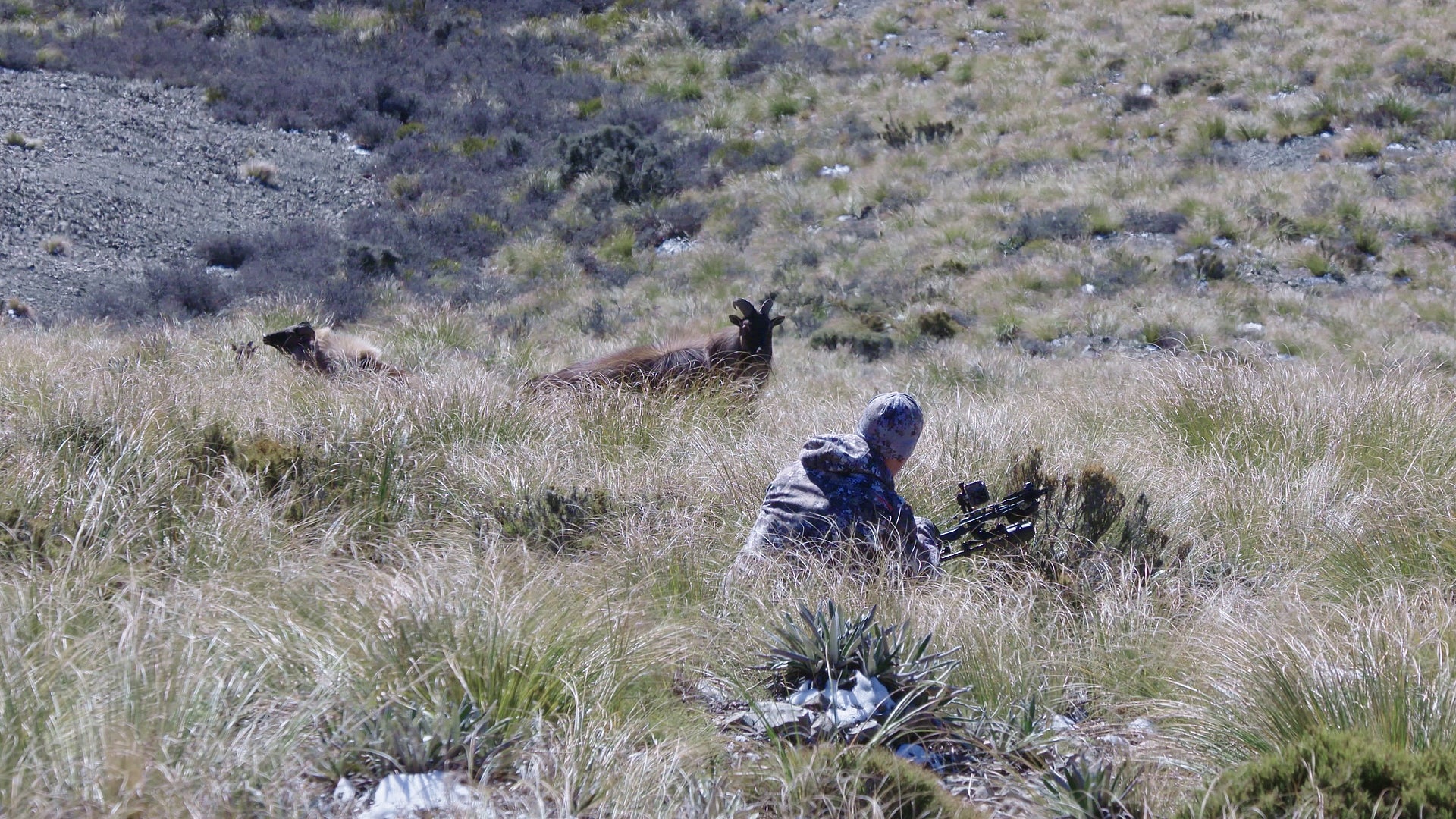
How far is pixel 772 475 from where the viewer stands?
22.4 ft

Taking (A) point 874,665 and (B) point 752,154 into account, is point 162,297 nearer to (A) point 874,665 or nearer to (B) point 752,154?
(B) point 752,154

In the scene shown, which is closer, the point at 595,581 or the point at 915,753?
the point at 915,753

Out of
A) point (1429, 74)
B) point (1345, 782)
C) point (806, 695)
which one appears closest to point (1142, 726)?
point (1345, 782)

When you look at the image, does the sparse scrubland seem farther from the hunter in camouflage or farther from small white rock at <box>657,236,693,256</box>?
small white rock at <box>657,236,693,256</box>

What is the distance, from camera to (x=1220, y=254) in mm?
15750

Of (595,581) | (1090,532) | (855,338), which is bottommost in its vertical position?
(855,338)

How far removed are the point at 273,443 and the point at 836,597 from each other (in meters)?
3.25

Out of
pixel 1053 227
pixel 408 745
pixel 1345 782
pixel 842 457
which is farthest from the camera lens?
pixel 1053 227

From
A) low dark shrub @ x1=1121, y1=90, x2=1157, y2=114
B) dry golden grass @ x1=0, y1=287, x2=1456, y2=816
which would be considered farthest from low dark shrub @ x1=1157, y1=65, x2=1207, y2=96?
dry golden grass @ x1=0, y1=287, x2=1456, y2=816

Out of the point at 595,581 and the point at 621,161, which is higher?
the point at 595,581

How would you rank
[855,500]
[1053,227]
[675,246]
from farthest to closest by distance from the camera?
[675,246], [1053,227], [855,500]

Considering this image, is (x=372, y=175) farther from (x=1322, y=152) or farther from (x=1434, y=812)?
(x=1434, y=812)

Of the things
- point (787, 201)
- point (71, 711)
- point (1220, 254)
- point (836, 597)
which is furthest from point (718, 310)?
point (71, 711)

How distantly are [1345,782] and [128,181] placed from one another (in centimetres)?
2226
